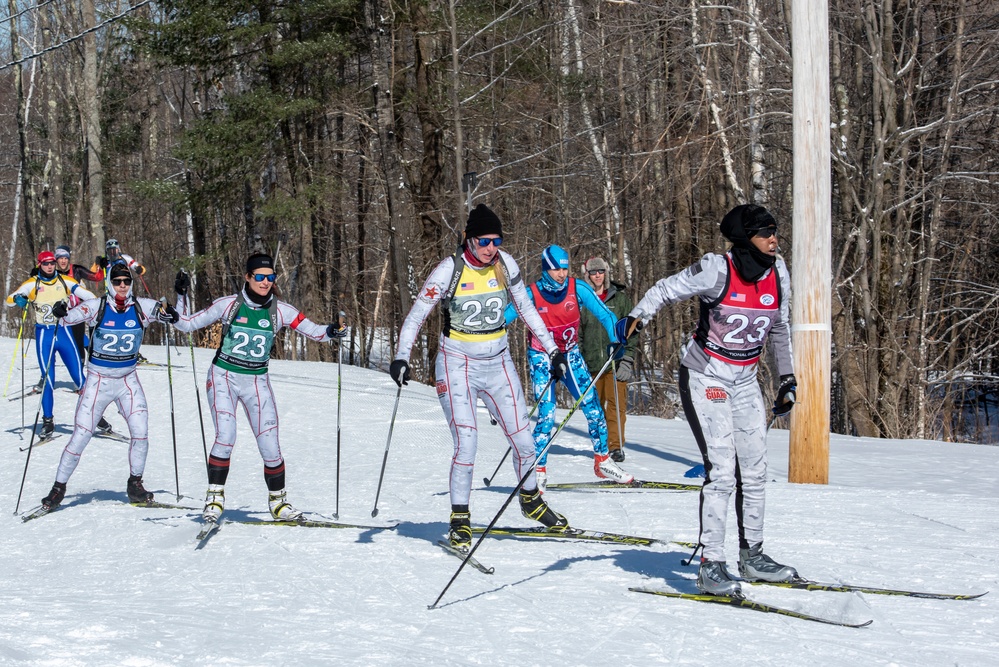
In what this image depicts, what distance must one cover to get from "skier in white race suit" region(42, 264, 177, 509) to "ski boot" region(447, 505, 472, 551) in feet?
12.4

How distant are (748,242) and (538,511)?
2700mm

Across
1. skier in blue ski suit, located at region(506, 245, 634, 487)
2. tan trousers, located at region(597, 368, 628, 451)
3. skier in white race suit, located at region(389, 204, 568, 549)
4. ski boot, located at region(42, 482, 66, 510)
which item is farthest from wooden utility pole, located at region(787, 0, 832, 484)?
ski boot, located at region(42, 482, 66, 510)

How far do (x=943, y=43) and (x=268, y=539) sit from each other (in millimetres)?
15104

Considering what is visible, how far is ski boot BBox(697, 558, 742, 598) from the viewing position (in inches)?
224

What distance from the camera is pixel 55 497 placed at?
30.8 ft

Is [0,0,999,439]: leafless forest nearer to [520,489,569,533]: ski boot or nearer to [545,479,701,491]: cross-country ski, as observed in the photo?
[545,479,701,491]: cross-country ski

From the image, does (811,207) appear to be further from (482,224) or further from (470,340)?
(470,340)

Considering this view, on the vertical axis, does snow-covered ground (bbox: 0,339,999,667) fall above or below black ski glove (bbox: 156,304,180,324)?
below

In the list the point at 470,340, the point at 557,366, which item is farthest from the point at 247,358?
the point at 557,366

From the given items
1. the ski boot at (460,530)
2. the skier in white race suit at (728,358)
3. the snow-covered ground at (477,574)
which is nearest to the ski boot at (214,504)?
the snow-covered ground at (477,574)

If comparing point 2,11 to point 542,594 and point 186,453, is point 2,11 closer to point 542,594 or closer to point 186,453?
point 186,453

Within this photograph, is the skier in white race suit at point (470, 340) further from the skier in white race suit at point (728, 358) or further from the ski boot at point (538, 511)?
the skier in white race suit at point (728, 358)

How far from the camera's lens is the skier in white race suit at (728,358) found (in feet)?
18.6

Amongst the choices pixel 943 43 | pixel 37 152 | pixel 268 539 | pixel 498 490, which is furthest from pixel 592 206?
pixel 37 152
